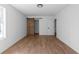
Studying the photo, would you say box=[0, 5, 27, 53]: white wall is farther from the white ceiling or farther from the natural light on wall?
the white ceiling

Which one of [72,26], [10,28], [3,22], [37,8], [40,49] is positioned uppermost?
[37,8]

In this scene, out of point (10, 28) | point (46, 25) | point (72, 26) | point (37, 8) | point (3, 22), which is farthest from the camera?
point (46, 25)

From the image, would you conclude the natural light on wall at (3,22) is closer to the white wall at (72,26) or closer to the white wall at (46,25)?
the white wall at (72,26)

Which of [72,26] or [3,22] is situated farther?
[72,26]

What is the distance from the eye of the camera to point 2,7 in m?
5.32

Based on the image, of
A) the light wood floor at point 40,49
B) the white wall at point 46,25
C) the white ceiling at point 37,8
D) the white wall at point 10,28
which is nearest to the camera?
the light wood floor at point 40,49

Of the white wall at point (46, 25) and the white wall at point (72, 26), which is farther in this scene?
the white wall at point (46, 25)

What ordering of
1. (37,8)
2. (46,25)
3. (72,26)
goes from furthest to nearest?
(46,25) → (37,8) → (72,26)

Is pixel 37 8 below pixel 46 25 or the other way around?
the other way around

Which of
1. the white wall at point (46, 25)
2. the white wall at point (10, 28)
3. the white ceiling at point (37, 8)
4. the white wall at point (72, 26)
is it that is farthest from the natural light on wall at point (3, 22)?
the white wall at point (46, 25)

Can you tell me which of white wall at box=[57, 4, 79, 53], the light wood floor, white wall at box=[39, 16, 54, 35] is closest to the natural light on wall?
the light wood floor

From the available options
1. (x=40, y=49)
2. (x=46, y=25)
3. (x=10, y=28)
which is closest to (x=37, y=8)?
(x=10, y=28)

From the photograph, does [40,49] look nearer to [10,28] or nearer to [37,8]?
[10,28]
